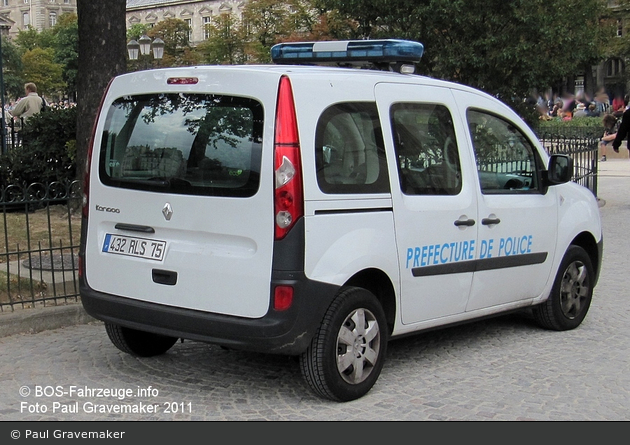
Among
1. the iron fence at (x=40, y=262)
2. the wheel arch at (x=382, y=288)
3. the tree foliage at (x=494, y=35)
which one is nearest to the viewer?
the wheel arch at (x=382, y=288)

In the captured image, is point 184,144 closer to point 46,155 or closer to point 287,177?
point 287,177

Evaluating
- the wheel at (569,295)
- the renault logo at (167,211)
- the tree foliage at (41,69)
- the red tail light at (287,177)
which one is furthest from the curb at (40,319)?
the tree foliage at (41,69)

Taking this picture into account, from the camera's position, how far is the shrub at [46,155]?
42.9ft

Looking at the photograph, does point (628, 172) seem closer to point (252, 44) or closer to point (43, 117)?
point (43, 117)

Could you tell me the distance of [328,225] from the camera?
4.90 m

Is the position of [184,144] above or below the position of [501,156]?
above

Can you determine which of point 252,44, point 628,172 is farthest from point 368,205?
point 252,44

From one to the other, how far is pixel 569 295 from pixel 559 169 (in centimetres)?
111

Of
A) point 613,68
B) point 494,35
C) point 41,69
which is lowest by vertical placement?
point 494,35

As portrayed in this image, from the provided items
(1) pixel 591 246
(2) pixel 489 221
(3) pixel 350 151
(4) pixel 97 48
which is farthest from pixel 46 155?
(3) pixel 350 151

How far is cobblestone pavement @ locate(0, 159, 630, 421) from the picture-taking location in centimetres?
502

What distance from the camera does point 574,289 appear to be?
23.2 feet

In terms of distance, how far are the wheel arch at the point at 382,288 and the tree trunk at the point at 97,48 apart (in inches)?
241

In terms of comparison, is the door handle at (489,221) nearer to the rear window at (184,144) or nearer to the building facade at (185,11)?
the rear window at (184,144)
